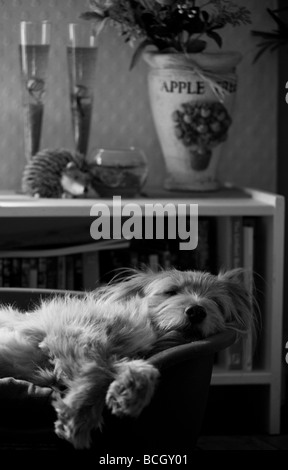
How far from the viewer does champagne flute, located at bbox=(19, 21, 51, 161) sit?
251 cm

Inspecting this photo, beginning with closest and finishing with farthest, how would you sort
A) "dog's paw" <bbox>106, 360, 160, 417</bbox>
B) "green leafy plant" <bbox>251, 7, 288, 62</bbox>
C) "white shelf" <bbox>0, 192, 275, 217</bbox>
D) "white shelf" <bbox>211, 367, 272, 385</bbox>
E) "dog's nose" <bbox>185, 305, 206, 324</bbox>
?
"dog's paw" <bbox>106, 360, 160, 417</bbox>, "dog's nose" <bbox>185, 305, 206, 324</bbox>, "white shelf" <bbox>0, 192, 275, 217</bbox>, "white shelf" <bbox>211, 367, 272, 385</bbox>, "green leafy plant" <bbox>251, 7, 288, 62</bbox>

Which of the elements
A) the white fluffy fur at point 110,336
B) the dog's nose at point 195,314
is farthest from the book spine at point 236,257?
the dog's nose at point 195,314

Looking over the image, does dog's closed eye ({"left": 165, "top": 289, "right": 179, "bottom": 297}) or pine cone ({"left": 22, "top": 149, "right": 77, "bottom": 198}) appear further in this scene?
pine cone ({"left": 22, "top": 149, "right": 77, "bottom": 198})

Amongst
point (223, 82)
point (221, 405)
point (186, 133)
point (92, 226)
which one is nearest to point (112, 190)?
point (92, 226)

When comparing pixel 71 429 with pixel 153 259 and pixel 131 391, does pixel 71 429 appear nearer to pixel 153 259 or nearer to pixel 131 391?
pixel 131 391

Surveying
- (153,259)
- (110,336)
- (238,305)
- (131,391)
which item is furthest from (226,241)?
(131,391)

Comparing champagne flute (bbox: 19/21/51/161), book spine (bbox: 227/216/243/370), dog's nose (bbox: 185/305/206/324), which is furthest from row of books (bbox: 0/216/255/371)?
dog's nose (bbox: 185/305/206/324)

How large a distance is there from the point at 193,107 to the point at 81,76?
369 millimetres

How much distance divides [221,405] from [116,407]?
154 cm

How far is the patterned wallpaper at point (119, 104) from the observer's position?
2.67 meters

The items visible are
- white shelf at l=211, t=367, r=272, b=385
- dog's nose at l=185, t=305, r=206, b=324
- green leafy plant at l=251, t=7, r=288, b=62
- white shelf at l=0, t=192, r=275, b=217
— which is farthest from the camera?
green leafy plant at l=251, t=7, r=288, b=62

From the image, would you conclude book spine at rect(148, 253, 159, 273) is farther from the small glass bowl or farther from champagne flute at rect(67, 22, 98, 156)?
champagne flute at rect(67, 22, 98, 156)

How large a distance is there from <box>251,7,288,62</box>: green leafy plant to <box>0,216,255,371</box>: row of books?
613 millimetres

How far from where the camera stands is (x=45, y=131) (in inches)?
107
